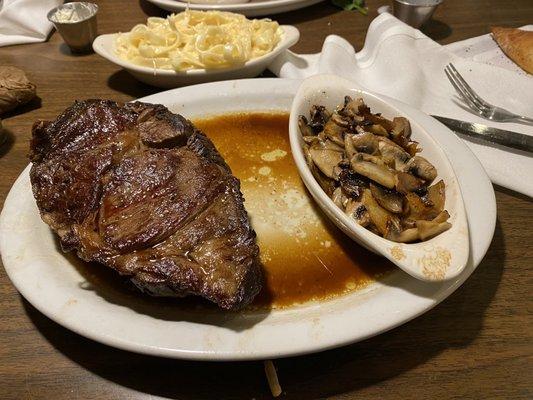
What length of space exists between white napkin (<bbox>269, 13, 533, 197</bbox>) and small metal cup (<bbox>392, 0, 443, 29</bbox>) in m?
0.54

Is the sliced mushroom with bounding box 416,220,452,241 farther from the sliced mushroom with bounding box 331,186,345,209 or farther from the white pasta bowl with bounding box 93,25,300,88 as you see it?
the white pasta bowl with bounding box 93,25,300,88

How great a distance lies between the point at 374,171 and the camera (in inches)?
88.4

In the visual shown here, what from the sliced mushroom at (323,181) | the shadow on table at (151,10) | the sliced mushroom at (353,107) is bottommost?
the shadow on table at (151,10)

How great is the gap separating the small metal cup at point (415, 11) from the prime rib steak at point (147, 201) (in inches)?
117

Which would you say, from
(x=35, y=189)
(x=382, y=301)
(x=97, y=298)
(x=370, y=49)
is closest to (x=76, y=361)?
(x=97, y=298)

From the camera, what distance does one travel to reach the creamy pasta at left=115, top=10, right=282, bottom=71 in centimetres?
338

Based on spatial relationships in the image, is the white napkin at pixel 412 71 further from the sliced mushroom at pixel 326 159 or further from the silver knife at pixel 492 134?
the sliced mushroom at pixel 326 159

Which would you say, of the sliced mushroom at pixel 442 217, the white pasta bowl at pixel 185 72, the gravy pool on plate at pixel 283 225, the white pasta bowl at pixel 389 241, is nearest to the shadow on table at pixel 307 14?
the white pasta bowl at pixel 185 72

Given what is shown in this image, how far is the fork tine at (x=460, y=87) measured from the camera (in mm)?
3281

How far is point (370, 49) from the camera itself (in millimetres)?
3840

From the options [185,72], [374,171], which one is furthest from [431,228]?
[185,72]

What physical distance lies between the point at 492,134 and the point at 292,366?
6.53 ft

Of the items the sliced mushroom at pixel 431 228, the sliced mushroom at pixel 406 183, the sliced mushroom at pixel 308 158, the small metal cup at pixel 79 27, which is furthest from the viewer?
the small metal cup at pixel 79 27

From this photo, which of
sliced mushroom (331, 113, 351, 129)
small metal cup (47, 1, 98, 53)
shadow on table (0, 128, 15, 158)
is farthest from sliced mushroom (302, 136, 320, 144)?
small metal cup (47, 1, 98, 53)
